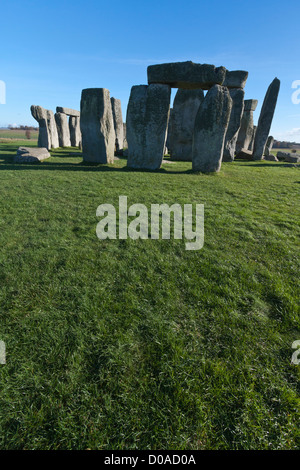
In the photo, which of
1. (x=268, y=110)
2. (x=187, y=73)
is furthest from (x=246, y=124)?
(x=187, y=73)

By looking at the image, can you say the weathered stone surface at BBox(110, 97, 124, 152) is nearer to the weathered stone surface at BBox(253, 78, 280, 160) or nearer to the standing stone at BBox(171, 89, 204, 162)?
the standing stone at BBox(171, 89, 204, 162)

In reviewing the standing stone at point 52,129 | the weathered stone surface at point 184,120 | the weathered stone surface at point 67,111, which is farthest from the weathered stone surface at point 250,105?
the standing stone at point 52,129

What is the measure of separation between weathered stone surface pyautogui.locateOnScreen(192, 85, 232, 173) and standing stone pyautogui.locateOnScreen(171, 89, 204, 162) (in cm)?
438

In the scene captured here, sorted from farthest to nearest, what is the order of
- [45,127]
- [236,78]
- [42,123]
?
1. [45,127]
2. [42,123]
3. [236,78]

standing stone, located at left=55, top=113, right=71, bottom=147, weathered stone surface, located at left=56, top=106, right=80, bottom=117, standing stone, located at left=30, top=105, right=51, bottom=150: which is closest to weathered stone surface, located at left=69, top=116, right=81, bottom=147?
weathered stone surface, located at left=56, top=106, right=80, bottom=117

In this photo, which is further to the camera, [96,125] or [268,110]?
[268,110]

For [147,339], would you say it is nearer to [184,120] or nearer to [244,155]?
[184,120]

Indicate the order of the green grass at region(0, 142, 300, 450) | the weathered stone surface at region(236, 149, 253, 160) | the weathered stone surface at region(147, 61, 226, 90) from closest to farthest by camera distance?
the green grass at region(0, 142, 300, 450) → the weathered stone surface at region(147, 61, 226, 90) → the weathered stone surface at region(236, 149, 253, 160)

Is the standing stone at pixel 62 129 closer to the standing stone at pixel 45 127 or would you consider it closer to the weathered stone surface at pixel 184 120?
the standing stone at pixel 45 127

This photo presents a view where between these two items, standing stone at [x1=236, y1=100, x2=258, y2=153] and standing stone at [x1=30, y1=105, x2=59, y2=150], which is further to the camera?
standing stone at [x1=236, y1=100, x2=258, y2=153]

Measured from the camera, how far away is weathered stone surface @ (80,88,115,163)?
7680mm

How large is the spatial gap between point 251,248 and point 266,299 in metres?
0.93

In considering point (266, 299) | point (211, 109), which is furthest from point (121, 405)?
point (211, 109)

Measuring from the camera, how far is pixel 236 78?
10297 mm
